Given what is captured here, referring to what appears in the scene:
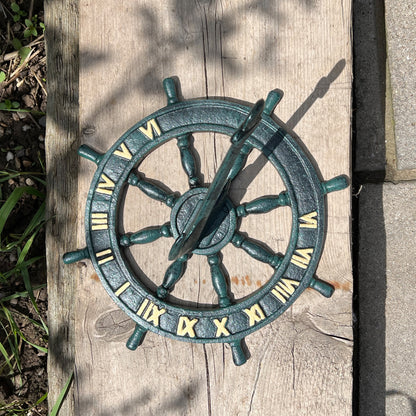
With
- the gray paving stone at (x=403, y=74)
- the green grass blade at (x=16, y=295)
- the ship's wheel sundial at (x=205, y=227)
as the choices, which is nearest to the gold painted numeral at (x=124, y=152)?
the ship's wheel sundial at (x=205, y=227)

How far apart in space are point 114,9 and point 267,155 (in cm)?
83

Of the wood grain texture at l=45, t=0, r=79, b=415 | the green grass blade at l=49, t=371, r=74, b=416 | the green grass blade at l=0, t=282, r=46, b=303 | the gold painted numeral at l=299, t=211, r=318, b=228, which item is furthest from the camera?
the green grass blade at l=0, t=282, r=46, b=303

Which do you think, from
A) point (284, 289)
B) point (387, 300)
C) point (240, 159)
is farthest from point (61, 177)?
point (387, 300)

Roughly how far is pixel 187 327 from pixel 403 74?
139 centimetres

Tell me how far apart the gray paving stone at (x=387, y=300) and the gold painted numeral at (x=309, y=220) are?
0.47 meters

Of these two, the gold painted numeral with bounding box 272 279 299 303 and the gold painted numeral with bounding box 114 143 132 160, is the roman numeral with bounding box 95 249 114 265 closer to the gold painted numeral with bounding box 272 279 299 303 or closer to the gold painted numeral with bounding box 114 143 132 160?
the gold painted numeral with bounding box 114 143 132 160

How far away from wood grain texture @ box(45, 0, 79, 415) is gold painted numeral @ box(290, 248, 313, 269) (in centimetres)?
92

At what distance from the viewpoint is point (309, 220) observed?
1684mm

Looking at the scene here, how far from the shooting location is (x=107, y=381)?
1.82 m

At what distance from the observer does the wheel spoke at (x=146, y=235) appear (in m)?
1.73

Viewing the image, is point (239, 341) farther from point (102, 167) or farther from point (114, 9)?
point (114, 9)

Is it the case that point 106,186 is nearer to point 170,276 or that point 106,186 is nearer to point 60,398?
point 170,276

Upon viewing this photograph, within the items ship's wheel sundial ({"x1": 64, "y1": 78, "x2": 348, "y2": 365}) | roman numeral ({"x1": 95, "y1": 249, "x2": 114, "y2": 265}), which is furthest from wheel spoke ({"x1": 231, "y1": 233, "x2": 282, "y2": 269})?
roman numeral ({"x1": 95, "y1": 249, "x2": 114, "y2": 265})

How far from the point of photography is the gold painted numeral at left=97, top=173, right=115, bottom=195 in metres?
1.75
